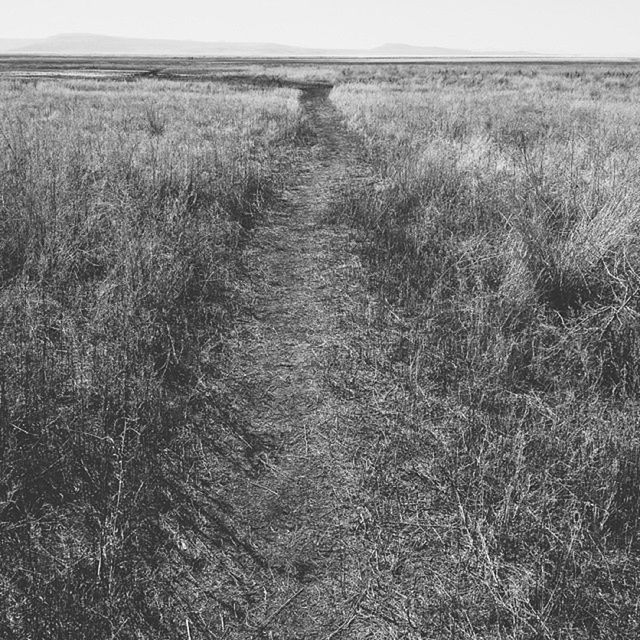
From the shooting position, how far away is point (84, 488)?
2.40 m

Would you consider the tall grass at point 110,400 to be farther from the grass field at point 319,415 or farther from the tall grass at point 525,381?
the tall grass at point 525,381

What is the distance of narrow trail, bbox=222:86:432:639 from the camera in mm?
1942

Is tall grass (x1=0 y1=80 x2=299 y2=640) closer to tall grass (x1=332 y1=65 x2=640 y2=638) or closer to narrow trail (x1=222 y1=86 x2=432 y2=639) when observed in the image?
narrow trail (x1=222 y1=86 x2=432 y2=639)

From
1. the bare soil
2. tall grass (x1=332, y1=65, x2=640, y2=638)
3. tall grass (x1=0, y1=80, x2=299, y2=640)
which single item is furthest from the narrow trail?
tall grass (x1=332, y1=65, x2=640, y2=638)

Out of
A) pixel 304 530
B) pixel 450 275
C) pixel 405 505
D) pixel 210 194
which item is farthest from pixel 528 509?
pixel 210 194

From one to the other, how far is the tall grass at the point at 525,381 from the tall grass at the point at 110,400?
1117mm

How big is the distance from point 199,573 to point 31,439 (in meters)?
1.26

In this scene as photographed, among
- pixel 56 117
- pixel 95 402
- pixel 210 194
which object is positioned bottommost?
pixel 95 402

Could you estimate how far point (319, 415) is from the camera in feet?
10.3

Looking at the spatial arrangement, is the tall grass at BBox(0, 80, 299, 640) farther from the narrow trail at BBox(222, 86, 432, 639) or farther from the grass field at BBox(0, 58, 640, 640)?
the narrow trail at BBox(222, 86, 432, 639)

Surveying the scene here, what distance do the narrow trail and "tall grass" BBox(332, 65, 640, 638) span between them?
28cm

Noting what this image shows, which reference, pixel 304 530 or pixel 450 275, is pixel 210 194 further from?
pixel 304 530

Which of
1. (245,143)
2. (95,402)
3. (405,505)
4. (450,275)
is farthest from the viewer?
(245,143)

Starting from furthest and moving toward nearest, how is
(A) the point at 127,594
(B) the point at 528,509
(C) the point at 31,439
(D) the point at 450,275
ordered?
(D) the point at 450,275, (C) the point at 31,439, (B) the point at 528,509, (A) the point at 127,594
